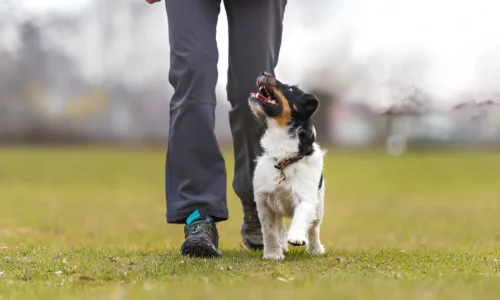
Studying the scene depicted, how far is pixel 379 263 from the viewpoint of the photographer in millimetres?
4426

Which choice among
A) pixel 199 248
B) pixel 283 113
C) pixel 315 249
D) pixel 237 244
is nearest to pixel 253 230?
pixel 315 249

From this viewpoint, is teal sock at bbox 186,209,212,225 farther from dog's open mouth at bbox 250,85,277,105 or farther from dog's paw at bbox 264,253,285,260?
dog's open mouth at bbox 250,85,277,105

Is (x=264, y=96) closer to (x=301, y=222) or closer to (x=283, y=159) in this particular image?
(x=283, y=159)

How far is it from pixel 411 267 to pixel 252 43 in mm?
1953

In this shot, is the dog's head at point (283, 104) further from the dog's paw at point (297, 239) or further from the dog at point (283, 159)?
the dog's paw at point (297, 239)

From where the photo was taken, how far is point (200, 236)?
4.69 meters

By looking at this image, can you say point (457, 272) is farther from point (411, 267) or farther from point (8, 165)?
point (8, 165)

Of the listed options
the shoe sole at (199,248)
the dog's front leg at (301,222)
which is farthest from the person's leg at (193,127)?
the dog's front leg at (301,222)

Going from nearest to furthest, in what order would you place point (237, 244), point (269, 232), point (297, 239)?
point (297, 239) < point (269, 232) < point (237, 244)

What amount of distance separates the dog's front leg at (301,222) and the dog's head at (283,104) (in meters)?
0.59

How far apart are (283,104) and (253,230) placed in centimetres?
113

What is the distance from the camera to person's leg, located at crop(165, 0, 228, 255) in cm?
484

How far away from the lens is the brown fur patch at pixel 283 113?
4957 millimetres

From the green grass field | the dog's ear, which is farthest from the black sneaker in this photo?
the dog's ear
